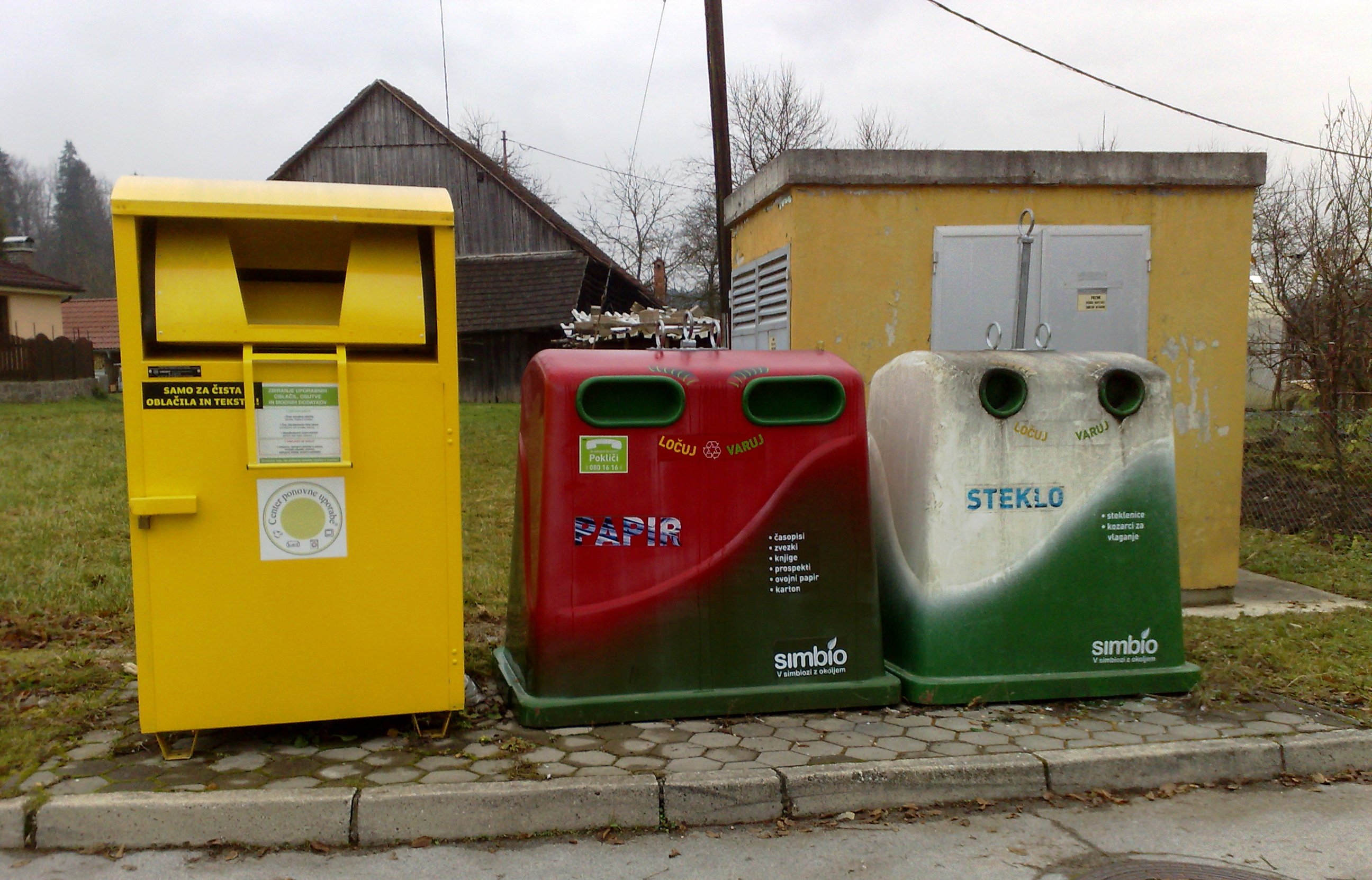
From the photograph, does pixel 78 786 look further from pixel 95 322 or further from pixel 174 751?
pixel 95 322

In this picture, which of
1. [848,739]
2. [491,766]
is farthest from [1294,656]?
[491,766]

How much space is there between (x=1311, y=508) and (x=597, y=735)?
8.77 meters

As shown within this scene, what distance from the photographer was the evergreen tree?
52281mm

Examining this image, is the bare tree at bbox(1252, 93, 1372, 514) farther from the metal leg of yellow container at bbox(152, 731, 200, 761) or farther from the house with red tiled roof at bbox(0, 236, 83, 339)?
the house with red tiled roof at bbox(0, 236, 83, 339)

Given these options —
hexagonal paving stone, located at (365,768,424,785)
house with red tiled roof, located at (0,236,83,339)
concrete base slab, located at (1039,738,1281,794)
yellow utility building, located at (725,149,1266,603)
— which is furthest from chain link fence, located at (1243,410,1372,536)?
house with red tiled roof, located at (0,236,83,339)

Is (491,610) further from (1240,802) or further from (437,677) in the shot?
(1240,802)

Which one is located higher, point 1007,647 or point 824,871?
point 1007,647

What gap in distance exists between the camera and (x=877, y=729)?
4.09 metres

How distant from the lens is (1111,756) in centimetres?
384

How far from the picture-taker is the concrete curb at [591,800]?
3.26 m

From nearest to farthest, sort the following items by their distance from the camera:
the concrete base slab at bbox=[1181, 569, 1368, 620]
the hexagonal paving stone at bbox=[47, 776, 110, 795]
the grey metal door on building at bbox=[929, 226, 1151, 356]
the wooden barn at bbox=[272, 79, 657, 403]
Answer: the hexagonal paving stone at bbox=[47, 776, 110, 795] < the grey metal door on building at bbox=[929, 226, 1151, 356] < the concrete base slab at bbox=[1181, 569, 1368, 620] < the wooden barn at bbox=[272, 79, 657, 403]

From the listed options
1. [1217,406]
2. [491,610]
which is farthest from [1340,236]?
[491,610]

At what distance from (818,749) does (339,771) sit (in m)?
1.74

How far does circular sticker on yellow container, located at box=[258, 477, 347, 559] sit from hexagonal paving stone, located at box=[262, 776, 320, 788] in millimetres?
754
